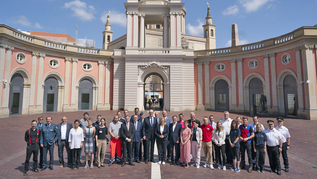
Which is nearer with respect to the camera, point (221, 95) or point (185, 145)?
point (185, 145)

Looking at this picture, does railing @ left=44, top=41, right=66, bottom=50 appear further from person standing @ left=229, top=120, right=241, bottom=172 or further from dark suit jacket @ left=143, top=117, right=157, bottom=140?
person standing @ left=229, top=120, right=241, bottom=172

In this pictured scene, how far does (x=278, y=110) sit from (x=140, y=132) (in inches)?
690

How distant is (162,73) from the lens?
21.7m

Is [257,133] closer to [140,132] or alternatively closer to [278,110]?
[140,132]

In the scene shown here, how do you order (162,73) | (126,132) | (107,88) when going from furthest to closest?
1. (107,88)
2. (162,73)
3. (126,132)

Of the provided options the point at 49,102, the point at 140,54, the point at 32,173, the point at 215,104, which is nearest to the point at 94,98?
the point at 49,102

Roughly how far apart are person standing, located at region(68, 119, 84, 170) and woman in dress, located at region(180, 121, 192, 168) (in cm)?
338

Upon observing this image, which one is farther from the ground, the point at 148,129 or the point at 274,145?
Result: the point at 148,129

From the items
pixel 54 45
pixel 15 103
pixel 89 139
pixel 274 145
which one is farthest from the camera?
pixel 54 45

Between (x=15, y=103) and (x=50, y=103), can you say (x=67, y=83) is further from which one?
(x=15, y=103)

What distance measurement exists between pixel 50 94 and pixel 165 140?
19076 mm

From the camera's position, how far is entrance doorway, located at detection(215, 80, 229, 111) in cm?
2198

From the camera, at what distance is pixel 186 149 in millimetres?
5750

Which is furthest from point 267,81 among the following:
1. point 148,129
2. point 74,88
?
point 74,88
